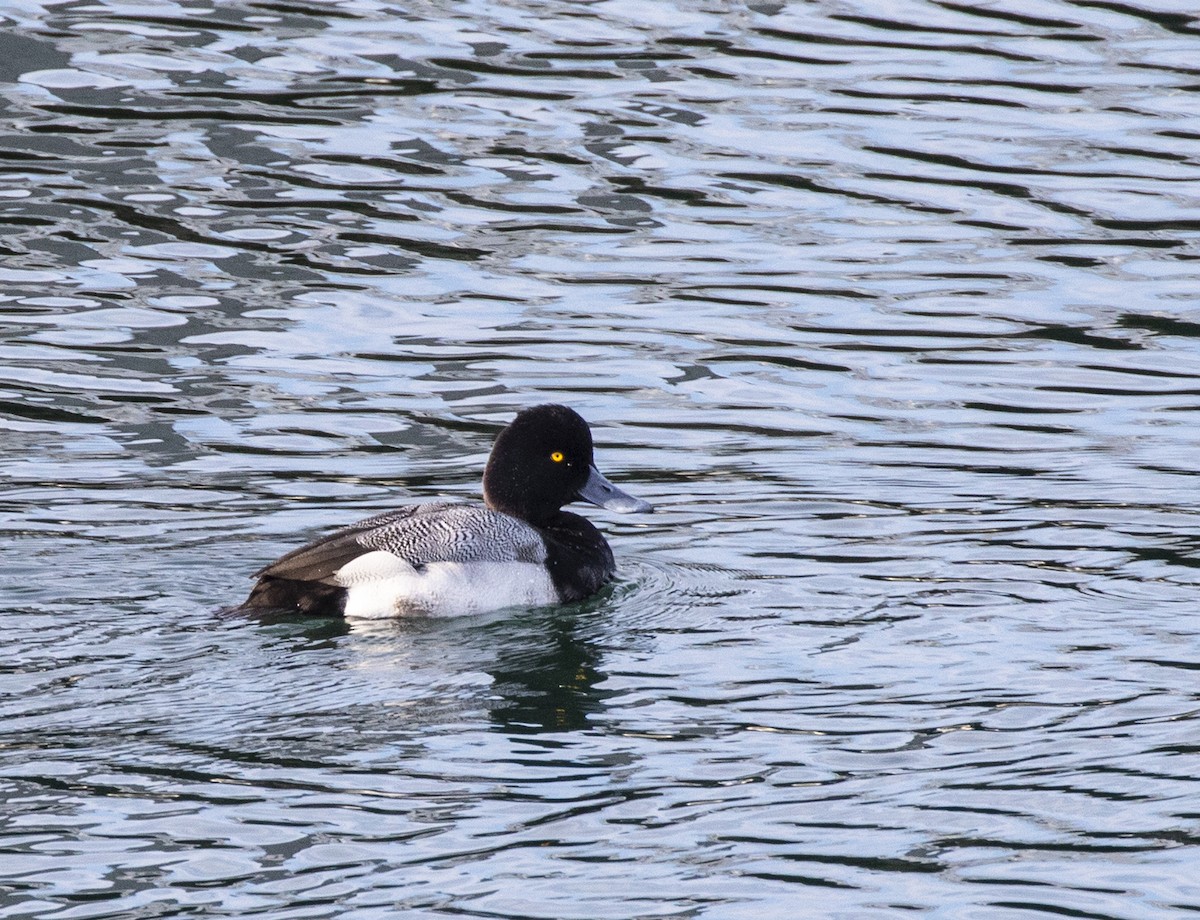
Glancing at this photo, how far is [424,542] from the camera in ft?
31.8

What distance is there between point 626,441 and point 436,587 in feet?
9.17

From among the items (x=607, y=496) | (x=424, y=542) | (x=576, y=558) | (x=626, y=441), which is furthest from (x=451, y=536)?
(x=626, y=441)

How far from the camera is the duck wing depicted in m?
9.47

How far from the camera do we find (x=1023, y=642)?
9.12 meters

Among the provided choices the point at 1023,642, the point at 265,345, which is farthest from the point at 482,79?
the point at 1023,642

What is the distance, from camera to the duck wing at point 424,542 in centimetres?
947

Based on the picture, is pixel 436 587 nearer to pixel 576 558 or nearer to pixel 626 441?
pixel 576 558

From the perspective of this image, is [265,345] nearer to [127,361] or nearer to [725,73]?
[127,361]

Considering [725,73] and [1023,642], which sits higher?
[725,73]

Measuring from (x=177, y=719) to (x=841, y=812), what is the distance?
248cm

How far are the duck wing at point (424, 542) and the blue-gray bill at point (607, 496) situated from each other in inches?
19.5

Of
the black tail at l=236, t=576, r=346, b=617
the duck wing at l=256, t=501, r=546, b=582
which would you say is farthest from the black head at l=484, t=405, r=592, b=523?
the black tail at l=236, t=576, r=346, b=617

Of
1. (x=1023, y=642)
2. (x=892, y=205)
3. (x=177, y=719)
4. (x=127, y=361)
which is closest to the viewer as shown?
(x=177, y=719)

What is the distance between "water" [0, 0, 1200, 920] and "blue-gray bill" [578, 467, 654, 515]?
30cm
